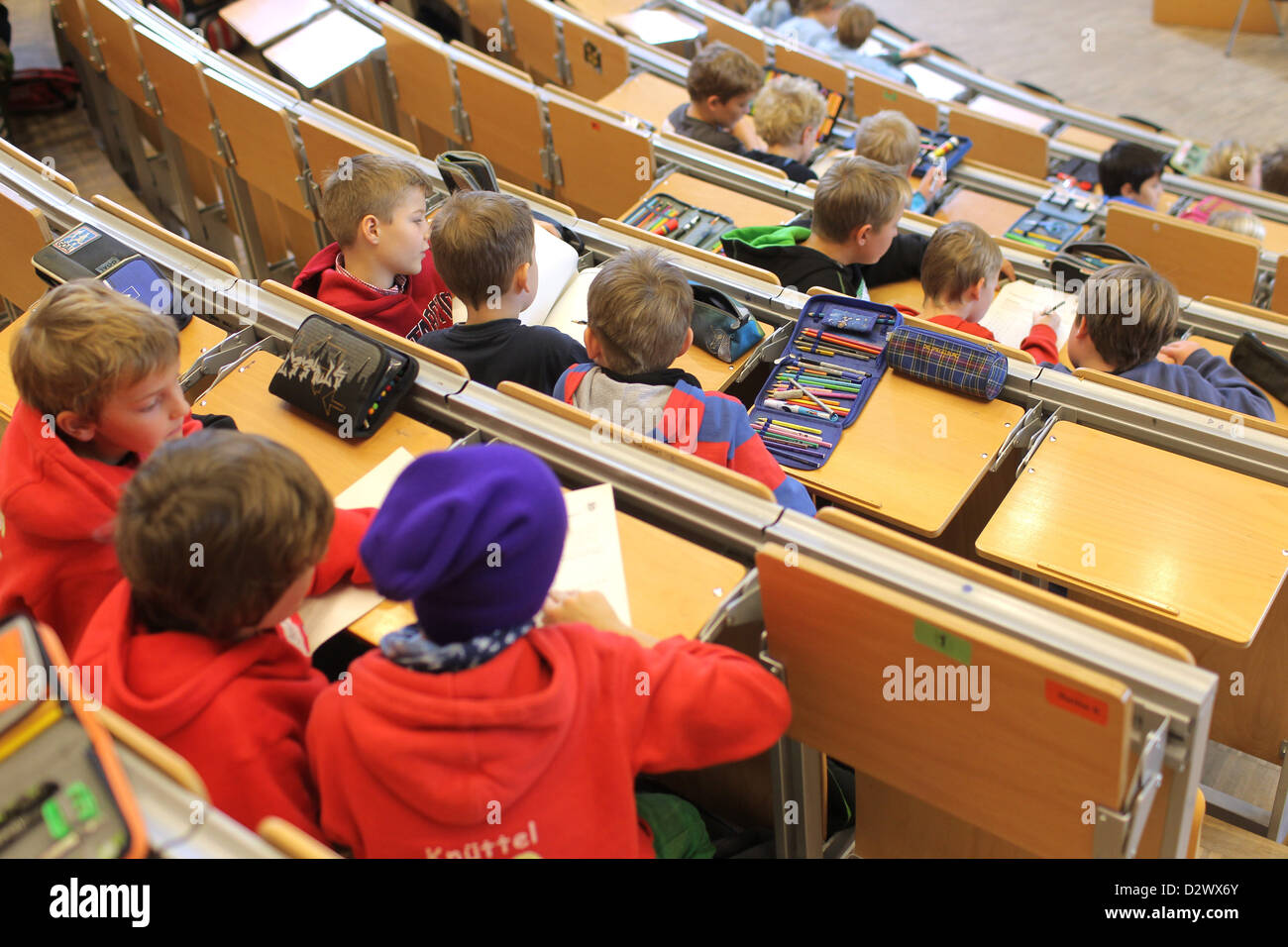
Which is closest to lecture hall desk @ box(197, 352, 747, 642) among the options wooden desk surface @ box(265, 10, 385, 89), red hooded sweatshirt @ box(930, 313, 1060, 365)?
red hooded sweatshirt @ box(930, 313, 1060, 365)

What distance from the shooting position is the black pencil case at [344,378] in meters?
2.12

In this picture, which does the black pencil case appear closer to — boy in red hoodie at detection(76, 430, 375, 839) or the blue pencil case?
boy in red hoodie at detection(76, 430, 375, 839)

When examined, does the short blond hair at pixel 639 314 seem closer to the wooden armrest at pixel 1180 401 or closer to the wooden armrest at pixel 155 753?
the wooden armrest at pixel 1180 401

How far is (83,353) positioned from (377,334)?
611 millimetres

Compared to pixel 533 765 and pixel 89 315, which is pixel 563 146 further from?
pixel 533 765

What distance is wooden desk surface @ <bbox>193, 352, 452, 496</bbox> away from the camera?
2086 mm

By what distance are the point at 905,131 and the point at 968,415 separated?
195cm

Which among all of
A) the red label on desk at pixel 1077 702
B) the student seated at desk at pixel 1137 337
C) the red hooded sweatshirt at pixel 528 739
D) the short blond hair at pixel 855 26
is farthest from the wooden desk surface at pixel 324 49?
the red label on desk at pixel 1077 702

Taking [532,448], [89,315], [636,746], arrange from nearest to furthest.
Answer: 1. [636,746]
2. [89,315]
3. [532,448]

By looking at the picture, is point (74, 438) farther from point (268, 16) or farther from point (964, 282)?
point (268, 16)

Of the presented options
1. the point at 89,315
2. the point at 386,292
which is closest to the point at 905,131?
the point at 386,292

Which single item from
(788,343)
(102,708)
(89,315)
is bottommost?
(788,343)

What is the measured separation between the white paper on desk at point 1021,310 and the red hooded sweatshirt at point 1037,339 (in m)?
0.08

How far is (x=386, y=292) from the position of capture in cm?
280
